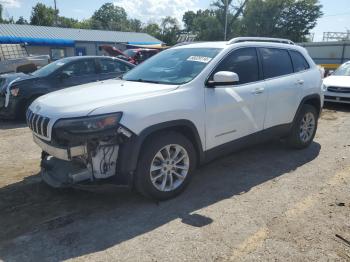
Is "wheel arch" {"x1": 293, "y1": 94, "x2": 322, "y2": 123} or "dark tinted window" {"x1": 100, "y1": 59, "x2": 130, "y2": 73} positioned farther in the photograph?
"dark tinted window" {"x1": 100, "y1": 59, "x2": 130, "y2": 73}

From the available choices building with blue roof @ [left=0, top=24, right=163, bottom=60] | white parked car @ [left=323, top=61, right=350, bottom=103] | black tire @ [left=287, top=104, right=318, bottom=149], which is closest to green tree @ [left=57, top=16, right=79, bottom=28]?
building with blue roof @ [left=0, top=24, right=163, bottom=60]

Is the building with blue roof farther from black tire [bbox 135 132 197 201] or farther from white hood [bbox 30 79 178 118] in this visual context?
black tire [bbox 135 132 197 201]

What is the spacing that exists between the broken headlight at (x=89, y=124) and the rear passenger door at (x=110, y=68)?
5.88 m

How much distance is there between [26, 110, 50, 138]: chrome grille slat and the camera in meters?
3.61

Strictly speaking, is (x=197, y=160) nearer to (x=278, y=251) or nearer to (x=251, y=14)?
(x=278, y=251)

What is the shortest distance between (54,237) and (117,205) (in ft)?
2.73

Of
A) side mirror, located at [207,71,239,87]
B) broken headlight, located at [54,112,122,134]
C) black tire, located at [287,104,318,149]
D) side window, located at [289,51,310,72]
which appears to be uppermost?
side window, located at [289,51,310,72]

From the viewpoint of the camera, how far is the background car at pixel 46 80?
827cm

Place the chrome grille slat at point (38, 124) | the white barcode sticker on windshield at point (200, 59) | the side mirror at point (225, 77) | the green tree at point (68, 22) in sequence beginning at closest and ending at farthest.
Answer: the chrome grille slat at point (38, 124)
the side mirror at point (225, 77)
the white barcode sticker on windshield at point (200, 59)
the green tree at point (68, 22)

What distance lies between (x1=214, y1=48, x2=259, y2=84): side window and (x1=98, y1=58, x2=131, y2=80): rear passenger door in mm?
5120

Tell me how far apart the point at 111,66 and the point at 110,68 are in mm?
75

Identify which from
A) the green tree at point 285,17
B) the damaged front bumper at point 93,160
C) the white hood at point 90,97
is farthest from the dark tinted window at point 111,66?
the green tree at point 285,17

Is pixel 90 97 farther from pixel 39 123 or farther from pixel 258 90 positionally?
pixel 258 90

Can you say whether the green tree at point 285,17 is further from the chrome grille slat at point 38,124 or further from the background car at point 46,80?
the chrome grille slat at point 38,124
